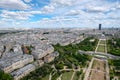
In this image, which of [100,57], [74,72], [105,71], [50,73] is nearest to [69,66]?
[74,72]

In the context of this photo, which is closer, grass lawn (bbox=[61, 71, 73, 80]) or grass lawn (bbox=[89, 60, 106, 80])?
grass lawn (bbox=[61, 71, 73, 80])

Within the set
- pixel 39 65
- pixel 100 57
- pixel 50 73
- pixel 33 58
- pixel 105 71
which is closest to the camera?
pixel 50 73

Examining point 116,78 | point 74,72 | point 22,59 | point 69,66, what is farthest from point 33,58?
point 116,78

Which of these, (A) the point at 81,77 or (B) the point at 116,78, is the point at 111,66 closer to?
(B) the point at 116,78

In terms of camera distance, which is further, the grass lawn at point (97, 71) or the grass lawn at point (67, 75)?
the grass lawn at point (97, 71)

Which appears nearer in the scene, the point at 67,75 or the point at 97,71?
the point at 67,75

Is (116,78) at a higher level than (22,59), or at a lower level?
lower

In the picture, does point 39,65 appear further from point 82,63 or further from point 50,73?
point 82,63

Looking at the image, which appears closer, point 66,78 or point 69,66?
point 66,78

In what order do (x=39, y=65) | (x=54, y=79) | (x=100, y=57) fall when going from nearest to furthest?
(x=54, y=79), (x=39, y=65), (x=100, y=57)
